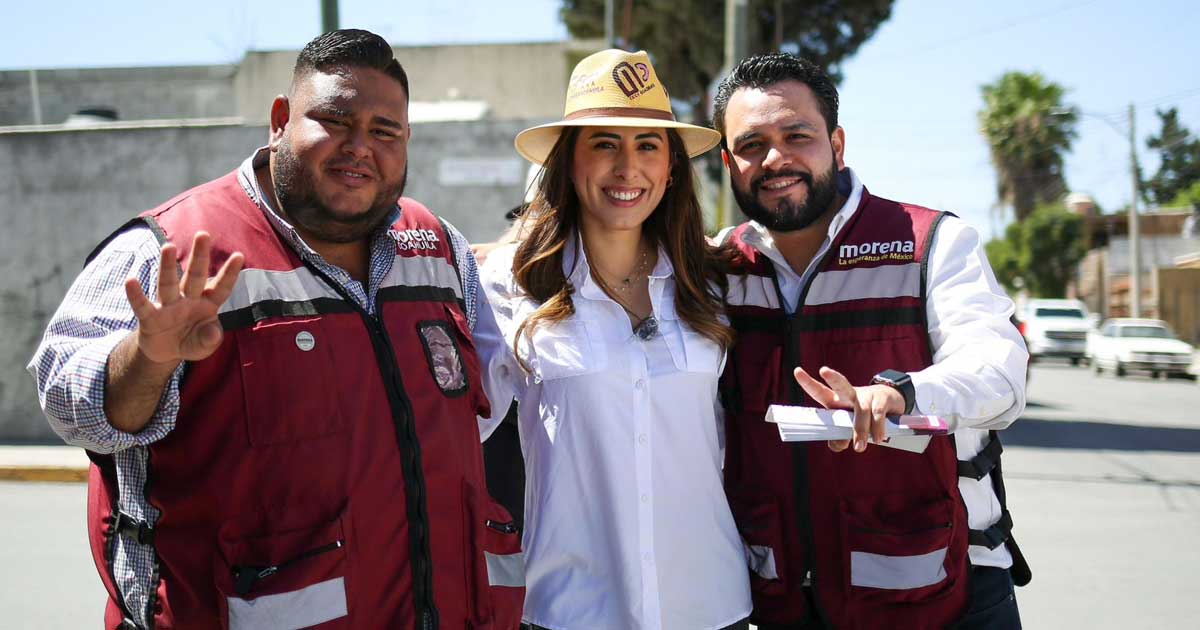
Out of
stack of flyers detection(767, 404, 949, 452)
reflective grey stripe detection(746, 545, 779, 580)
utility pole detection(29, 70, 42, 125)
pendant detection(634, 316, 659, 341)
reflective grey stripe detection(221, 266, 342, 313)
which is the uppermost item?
utility pole detection(29, 70, 42, 125)

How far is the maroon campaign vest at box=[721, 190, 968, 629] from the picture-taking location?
8.91 ft

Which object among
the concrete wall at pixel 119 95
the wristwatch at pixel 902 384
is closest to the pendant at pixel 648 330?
the wristwatch at pixel 902 384

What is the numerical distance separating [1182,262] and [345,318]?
47623 millimetres

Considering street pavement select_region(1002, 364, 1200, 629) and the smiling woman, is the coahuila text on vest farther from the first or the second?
street pavement select_region(1002, 364, 1200, 629)

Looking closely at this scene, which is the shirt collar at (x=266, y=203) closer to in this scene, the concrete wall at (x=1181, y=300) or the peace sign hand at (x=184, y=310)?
the peace sign hand at (x=184, y=310)

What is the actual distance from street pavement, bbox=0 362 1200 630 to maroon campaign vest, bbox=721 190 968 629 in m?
3.20

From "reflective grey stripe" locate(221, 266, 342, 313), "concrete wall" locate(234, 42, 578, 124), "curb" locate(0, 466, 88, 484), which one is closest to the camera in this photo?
"reflective grey stripe" locate(221, 266, 342, 313)

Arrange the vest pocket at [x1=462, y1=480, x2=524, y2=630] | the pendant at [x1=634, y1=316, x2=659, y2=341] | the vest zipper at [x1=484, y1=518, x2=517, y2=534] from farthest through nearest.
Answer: the pendant at [x1=634, y1=316, x2=659, y2=341] < the vest zipper at [x1=484, y1=518, x2=517, y2=534] < the vest pocket at [x1=462, y1=480, x2=524, y2=630]

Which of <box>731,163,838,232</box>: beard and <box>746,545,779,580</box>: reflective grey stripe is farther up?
<box>731,163,838,232</box>: beard

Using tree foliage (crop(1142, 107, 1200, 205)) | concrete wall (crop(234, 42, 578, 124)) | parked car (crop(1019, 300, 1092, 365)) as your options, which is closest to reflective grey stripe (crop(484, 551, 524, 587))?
concrete wall (crop(234, 42, 578, 124))

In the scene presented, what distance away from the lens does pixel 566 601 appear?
9.19 feet

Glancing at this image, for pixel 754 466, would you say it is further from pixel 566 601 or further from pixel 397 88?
pixel 397 88

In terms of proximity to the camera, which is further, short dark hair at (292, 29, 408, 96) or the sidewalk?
the sidewalk

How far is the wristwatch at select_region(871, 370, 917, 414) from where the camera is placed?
92.4 inches
